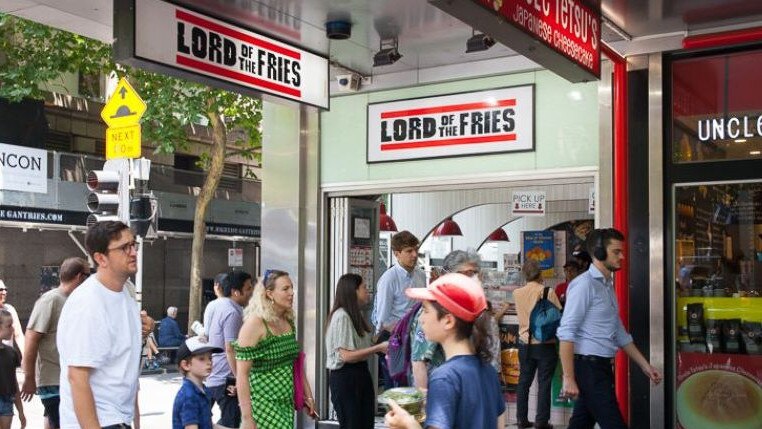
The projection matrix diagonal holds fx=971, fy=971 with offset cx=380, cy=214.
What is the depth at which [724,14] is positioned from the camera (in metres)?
7.90

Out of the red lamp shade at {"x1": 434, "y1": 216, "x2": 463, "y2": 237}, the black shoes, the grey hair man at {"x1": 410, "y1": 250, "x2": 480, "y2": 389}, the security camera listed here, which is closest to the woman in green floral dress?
the grey hair man at {"x1": 410, "y1": 250, "x2": 480, "y2": 389}

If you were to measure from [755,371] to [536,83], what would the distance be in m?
3.25

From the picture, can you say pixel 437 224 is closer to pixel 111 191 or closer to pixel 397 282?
pixel 111 191

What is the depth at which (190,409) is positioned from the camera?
545 centimetres

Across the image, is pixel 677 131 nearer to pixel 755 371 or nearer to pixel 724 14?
pixel 724 14

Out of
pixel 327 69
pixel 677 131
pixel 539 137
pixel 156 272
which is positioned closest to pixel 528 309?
pixel 539 137

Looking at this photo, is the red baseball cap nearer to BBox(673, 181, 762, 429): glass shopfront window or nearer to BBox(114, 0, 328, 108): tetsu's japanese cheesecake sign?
BBox(114, 0, 328, 108): tetsu's japanese cheesecake sign

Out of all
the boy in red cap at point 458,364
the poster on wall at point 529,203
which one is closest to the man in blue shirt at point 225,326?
the boy in red cap at point 458,364

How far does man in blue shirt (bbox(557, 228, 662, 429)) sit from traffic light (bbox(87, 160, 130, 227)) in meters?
4.80

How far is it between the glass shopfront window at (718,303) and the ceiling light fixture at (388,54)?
2766 mm

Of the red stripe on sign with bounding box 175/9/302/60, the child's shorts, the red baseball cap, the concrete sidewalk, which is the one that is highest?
the red stripe on sign with bounding box 175/9/302/60

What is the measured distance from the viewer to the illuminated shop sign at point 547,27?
5.17 m

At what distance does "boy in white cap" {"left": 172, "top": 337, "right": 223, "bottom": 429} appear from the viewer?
5.45 m

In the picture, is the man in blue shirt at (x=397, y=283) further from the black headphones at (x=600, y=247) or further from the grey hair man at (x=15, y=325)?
the grey hair man at (x=15, y=325)
